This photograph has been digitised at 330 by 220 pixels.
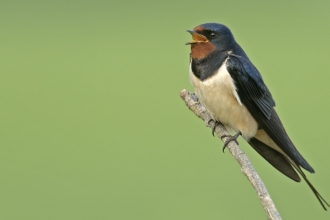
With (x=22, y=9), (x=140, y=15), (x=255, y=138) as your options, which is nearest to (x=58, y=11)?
(x=22, y=9)

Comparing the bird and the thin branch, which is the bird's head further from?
the thin branch

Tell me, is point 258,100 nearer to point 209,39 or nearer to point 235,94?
point 235,94

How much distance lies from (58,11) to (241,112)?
28.7 ft

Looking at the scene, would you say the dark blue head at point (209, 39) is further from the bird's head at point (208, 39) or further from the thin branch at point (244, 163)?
the thin branch at point (244, 163)

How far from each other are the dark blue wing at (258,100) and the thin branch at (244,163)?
0.60 ft

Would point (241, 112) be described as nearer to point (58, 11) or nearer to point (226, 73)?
point (226, 73)

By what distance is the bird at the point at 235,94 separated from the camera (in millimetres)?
3705

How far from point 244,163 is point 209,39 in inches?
39.0

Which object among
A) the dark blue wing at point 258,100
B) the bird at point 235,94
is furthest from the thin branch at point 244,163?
the dark blue wing at point 258,100

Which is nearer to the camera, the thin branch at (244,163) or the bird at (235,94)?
the thin branch at (244,163)

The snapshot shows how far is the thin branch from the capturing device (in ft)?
7.91

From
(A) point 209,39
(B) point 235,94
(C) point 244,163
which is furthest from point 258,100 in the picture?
(C) point 244,163

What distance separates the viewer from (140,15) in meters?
11.8

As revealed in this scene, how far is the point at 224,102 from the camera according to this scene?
149 inches
